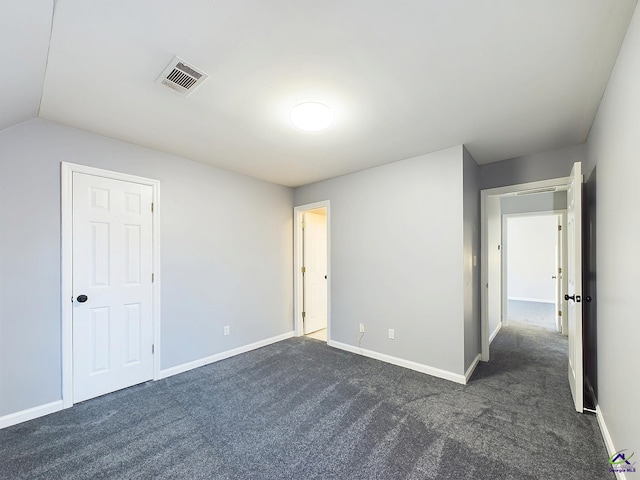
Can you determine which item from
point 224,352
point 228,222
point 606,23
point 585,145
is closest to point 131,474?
point 224,352

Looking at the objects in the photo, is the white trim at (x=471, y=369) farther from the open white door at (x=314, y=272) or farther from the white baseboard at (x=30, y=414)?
the white baseboard at (x=30, y=414)

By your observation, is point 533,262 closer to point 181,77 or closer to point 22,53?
point 181,77

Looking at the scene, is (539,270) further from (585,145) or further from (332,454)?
(332,454)

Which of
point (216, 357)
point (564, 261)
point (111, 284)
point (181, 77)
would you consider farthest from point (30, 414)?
point (564, 261)

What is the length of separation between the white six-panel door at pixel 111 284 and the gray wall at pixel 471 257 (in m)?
3.38

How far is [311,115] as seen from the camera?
82.6 inches

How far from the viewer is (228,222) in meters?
3.64

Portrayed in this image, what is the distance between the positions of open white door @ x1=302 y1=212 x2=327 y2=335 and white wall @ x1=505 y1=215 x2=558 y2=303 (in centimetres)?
587

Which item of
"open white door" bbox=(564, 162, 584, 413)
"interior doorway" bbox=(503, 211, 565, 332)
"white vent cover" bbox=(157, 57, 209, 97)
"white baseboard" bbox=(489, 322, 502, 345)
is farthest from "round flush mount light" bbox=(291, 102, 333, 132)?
"interior doorway" bbox=(503, 211, 565, 332)

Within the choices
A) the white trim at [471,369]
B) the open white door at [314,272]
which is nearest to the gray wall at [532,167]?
the white trim at [471,369]

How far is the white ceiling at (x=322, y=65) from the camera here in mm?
1291

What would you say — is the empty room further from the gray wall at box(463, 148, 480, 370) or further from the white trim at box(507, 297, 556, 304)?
the white trim at box(507, 297, 556, 304)

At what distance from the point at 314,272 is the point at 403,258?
198 centimetres

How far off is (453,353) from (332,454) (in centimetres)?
172
